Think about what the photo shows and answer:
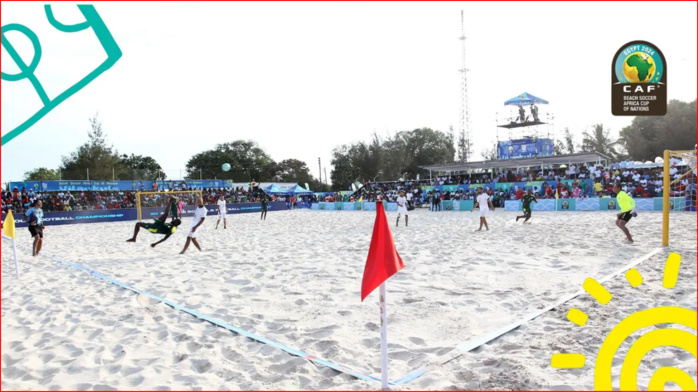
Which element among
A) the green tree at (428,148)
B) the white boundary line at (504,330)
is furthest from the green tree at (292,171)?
the white boundary line at (504,330)

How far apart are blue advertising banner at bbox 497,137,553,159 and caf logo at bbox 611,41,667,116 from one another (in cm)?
3044

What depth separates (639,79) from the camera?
2.16 metres

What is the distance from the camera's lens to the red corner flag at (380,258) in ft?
9.17

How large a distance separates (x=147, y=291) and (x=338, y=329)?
312cm

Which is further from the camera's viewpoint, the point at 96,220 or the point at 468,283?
the point at 96,220

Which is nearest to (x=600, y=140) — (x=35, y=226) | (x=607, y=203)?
(x=35, y=226)

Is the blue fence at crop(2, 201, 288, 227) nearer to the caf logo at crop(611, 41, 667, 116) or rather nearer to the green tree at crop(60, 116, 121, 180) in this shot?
the green tree at crop(60, 116, 121, 180)

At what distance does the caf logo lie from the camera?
213 cm

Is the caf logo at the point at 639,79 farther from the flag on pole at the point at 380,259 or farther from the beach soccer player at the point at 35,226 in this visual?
the beach soccer player at the point at 35,226

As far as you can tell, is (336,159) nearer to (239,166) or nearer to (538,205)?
(239,166)

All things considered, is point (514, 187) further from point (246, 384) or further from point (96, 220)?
point (246, 384)

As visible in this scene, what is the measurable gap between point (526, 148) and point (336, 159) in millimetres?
28495

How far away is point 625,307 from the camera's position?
173 inches

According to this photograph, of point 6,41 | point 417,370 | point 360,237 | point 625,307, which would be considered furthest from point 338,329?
point 360,237
